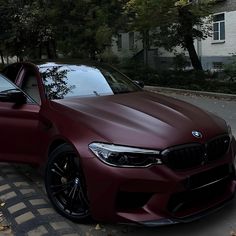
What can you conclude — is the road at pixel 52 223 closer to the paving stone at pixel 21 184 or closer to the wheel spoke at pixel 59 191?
the paving stone at pixel 21 184

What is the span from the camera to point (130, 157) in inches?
161

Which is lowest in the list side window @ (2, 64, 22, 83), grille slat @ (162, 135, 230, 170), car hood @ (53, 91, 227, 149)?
grille slat @ (162, 135, 230, 170)

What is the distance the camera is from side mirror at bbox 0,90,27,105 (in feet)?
18.1

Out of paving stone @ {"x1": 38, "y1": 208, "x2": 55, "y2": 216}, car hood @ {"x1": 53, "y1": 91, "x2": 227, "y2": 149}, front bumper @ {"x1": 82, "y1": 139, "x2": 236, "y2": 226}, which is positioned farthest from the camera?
paving stone @ {"x1": 38, "y1": 208, "x2": 55, "y2": 216}

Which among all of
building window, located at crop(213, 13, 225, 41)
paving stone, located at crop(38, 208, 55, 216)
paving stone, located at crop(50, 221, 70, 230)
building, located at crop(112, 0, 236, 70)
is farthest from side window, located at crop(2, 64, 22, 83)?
building window, located at crop(213, 13, 225, 41)

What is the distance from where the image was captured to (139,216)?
406 cm

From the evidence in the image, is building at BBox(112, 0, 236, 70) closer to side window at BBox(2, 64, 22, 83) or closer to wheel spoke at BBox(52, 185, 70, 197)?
side window at BBox(2, 64, 22, 83)

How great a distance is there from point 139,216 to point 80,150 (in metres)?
0.77

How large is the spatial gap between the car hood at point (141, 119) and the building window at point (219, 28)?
23.6 metres

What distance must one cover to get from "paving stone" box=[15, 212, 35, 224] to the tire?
0.85 feet

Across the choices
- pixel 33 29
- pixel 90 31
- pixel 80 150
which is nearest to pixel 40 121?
pixel 80 150

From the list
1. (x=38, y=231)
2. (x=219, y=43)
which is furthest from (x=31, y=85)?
(x=219, y=43)

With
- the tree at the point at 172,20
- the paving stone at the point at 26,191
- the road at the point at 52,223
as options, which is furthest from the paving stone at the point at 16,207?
the tree at the point at 172,20

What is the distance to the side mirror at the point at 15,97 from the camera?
5.52 metres
